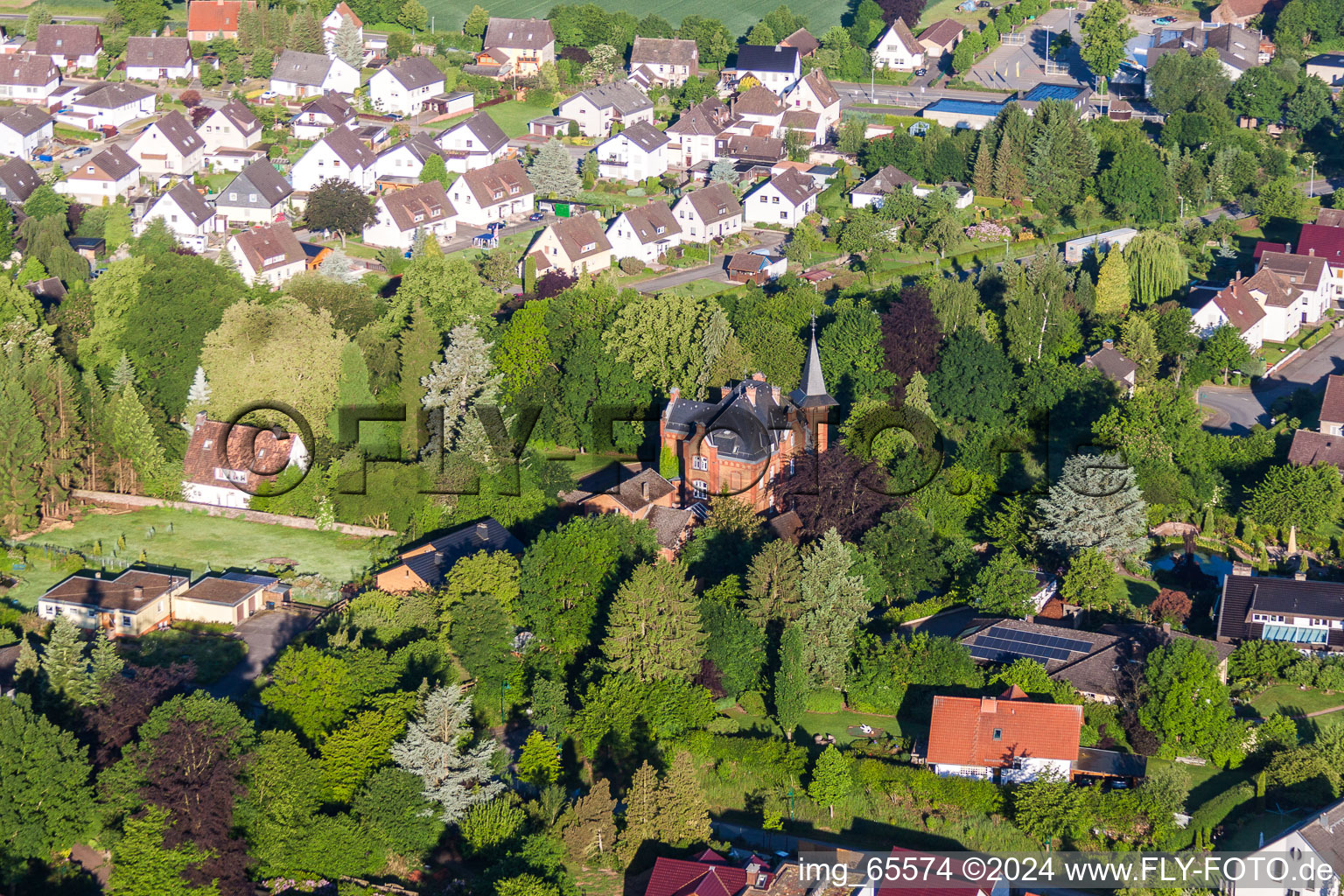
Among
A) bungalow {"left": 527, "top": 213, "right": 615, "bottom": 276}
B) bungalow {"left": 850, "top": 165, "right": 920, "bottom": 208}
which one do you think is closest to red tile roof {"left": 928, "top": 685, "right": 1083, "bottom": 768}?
bungalow {"left": 527, "top": 213, "right": 615, "bottom": 276}

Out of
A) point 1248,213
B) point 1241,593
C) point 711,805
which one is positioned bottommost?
point 711,805

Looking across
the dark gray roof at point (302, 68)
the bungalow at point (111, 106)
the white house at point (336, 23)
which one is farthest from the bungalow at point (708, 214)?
the bungalow at point (111, 106)

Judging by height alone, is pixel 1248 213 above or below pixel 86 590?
above

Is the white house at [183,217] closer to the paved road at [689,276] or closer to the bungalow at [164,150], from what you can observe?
the bungalow at [164,150]

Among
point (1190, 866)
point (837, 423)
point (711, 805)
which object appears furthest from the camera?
point (837, 423)

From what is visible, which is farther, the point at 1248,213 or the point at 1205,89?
the point at 1205,89

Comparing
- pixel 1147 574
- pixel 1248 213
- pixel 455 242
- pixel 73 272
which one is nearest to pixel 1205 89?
pixel 1248 213

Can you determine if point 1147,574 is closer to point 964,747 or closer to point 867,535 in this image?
point 867,535

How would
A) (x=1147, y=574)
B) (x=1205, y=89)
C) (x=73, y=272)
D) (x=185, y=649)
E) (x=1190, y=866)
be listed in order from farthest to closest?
1. (x=1205, y=89)
2. (x=73, y=272)
3. (x=1147, y=574)
4. (x=185, y=649)
5. (x=1190, y=866)
